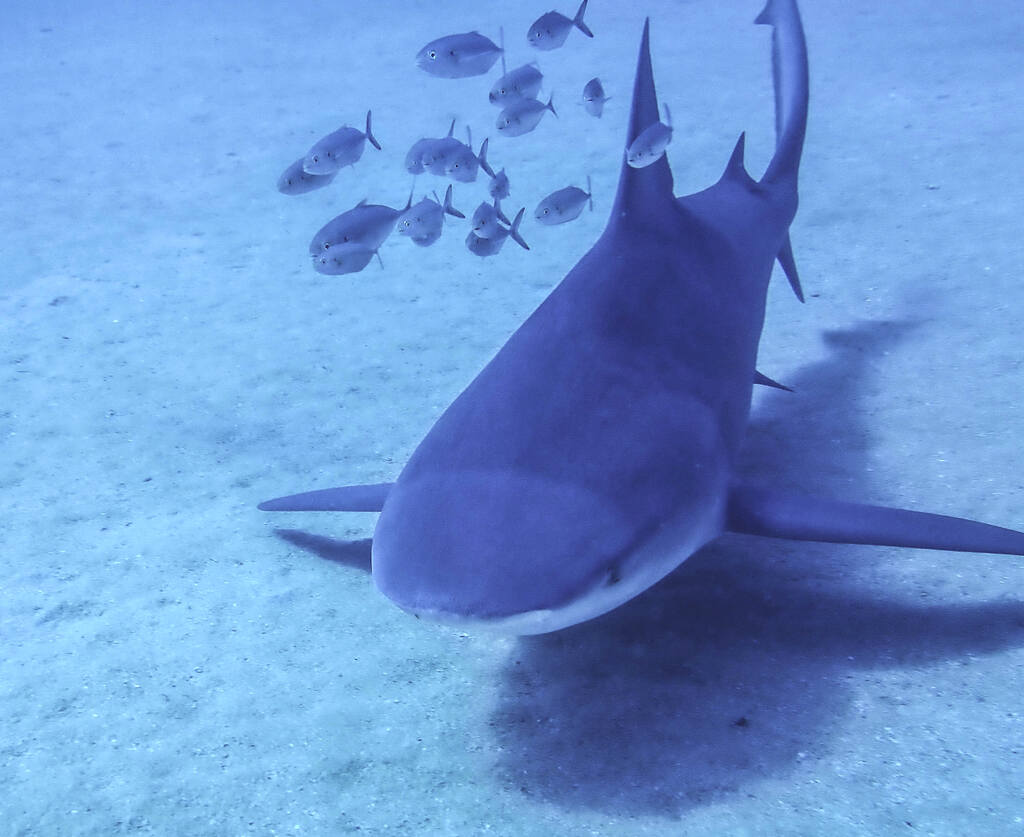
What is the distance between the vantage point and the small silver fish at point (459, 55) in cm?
525

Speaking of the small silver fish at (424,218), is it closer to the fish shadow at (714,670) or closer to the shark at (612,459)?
the shark at (612,459)

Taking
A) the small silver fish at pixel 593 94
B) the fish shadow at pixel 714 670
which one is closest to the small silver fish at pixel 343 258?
the small silver fish at pixel 593 94

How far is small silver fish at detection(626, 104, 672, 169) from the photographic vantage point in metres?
2.86

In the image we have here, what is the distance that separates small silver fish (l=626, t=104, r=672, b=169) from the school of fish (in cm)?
106

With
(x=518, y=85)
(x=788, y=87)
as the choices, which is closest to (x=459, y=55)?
(x=518, y=85)

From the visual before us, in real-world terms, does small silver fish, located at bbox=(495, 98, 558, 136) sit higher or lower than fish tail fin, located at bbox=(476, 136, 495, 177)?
higher

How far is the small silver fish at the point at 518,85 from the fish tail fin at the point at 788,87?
1414mm

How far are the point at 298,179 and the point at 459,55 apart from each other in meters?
1.29

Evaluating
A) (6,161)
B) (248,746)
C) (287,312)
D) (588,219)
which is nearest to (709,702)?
(248,746)

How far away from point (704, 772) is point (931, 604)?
101cm

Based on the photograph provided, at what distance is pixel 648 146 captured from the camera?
2.94 m

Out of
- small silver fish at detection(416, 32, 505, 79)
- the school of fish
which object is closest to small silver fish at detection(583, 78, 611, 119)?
the school of fish

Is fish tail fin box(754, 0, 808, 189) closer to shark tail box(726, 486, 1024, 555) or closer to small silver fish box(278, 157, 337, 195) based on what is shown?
shark tail box(726, 486, 1024, 555)

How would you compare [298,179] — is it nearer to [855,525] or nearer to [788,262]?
[788,262]
